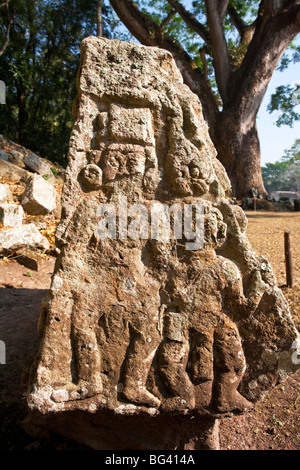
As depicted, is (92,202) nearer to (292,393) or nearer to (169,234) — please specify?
(169,234)

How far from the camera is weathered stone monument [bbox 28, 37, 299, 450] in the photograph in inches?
58.5

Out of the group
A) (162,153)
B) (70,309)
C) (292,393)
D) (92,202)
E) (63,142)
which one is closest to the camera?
(70,309)

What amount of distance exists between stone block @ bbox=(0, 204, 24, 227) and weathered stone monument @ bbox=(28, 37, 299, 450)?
126 inches

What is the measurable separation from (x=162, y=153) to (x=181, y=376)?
106 centimetres

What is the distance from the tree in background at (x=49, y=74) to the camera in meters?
9.70

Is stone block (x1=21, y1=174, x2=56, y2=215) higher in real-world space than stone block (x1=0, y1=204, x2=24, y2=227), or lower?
higher

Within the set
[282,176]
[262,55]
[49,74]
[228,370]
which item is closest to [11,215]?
[228,370]

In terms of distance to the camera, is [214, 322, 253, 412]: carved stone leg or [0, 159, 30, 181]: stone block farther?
[0, 159, 30, 181]: stone block

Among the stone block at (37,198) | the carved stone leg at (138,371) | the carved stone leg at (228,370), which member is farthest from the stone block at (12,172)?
the carved stone leg at (228,370)

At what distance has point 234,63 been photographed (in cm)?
975

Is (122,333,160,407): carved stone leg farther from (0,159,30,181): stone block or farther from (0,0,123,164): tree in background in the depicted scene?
(0,0,123,164): tree in background

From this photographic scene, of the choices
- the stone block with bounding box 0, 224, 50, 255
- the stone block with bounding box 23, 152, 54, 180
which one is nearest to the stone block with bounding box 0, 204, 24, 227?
the stone block with bounding box 0, 224, 50, 255
